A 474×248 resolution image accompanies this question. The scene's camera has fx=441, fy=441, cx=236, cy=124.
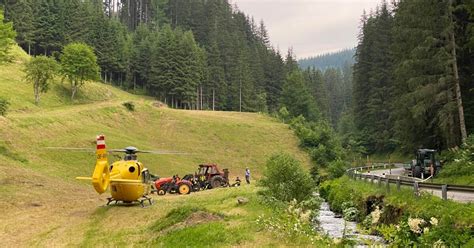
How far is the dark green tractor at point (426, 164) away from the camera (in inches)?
1208

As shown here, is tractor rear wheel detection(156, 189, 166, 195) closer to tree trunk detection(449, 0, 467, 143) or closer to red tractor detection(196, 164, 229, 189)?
red tractor detection(196, 164, 229, 189)

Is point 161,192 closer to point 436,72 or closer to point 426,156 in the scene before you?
point 426,156

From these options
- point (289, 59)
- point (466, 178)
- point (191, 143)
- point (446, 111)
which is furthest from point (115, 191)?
point (289, 59)

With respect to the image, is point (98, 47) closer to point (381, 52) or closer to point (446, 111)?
point (381, 52)

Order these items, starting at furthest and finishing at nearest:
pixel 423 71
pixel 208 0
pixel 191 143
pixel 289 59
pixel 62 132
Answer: pixel 208 0
pixel 289 59
pixel 191 143
pixel 62 132
pixel 423 71

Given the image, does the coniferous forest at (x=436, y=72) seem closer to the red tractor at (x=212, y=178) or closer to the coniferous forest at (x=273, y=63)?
the coniferous forest at (x=273, y=63)

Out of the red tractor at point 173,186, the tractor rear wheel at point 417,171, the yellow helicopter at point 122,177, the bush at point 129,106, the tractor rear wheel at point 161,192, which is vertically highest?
the bush at point 129,106

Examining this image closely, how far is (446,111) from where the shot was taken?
31.0m

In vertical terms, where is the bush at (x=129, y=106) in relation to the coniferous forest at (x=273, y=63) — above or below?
below

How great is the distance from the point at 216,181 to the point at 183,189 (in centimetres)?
394

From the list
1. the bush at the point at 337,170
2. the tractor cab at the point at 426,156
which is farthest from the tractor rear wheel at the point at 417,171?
the bush at the point at 337,170

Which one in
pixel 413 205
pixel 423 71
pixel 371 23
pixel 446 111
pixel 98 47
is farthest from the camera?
pixel 98 47

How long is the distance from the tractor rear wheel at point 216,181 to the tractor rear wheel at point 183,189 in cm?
320

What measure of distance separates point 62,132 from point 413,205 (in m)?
34.8
